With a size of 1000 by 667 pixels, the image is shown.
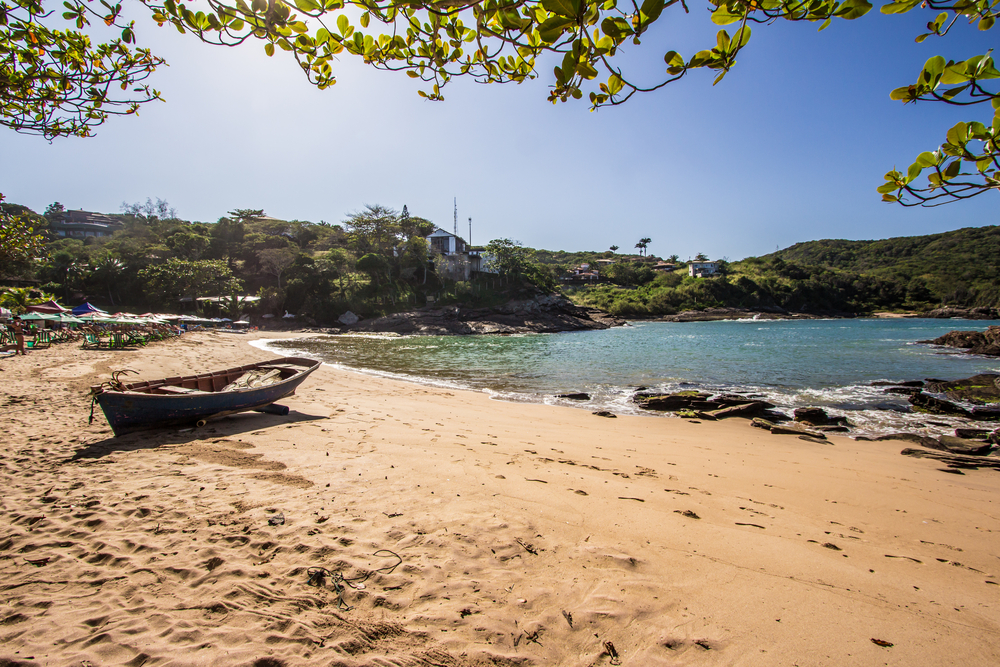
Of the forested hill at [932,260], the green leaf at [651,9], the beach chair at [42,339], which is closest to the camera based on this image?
the green leaf at [651,9]

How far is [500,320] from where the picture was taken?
47125 millimetres

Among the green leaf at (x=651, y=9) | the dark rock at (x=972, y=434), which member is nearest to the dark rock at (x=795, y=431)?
the dark rock at (x=972, y=434)

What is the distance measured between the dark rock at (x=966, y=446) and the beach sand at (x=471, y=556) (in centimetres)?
120

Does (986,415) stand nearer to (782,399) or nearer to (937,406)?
(937,406)

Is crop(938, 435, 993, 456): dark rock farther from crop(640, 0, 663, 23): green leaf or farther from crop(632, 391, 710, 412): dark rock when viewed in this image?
crop(640, 0, 663, 23): green leaf

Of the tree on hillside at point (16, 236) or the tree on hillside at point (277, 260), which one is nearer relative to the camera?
the tree on hillside at point (16, 236)

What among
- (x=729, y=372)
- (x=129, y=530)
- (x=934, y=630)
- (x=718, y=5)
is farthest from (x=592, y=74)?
(x=729, y=372)

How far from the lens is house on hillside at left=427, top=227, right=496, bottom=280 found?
2143 inches

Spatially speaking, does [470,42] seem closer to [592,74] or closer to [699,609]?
[592,74]

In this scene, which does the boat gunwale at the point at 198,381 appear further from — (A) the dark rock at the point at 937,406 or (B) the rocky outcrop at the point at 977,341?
(B) the rocky outcrop at the point at 977,341

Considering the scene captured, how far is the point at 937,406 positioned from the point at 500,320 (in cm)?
3891

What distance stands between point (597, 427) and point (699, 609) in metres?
5.99

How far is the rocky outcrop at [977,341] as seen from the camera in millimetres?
20764

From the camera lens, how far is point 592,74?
195 cm
